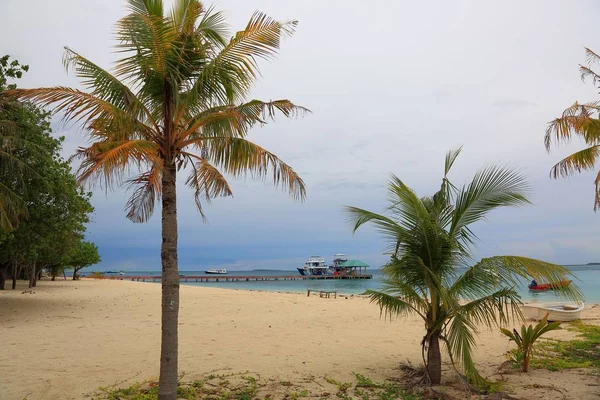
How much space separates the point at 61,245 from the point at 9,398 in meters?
15.1

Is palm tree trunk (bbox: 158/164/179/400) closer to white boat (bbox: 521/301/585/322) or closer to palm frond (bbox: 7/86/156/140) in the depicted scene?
palm frond (bbox: 7/86/156/140)

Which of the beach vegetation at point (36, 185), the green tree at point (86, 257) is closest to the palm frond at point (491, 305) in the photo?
the beach vegetation at point (36, 185)

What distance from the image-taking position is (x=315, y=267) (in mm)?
103875

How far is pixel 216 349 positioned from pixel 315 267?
94.3m

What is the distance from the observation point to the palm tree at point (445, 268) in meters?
7.18

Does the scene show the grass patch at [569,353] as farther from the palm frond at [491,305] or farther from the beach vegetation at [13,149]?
the beach vegetation at [13,149]

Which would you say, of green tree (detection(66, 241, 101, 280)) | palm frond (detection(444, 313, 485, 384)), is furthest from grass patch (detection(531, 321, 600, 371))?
green tree (detection(66, 241, 101, 280))

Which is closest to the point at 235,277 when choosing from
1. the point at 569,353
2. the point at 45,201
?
the point at 45,201

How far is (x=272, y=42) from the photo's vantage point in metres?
6.12

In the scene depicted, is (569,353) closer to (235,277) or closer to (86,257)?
(86,257)

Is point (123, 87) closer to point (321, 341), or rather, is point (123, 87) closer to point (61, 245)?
point (321, 341)

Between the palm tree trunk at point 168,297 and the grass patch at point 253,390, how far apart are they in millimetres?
1062

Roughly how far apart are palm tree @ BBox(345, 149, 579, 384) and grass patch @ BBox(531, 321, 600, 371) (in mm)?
2526

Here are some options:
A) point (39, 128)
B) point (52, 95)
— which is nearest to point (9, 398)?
point (52, 95)
